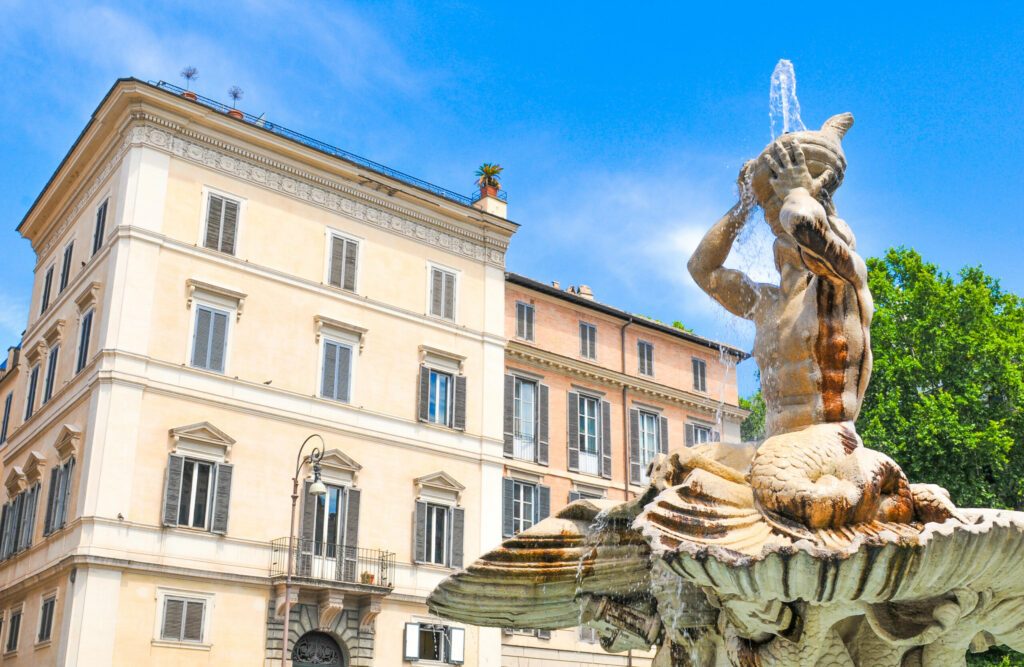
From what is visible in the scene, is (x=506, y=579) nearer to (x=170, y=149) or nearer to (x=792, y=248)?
(x=792, y=248)

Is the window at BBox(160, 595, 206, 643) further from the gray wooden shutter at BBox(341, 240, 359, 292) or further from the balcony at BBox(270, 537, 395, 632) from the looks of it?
the gray wooden shutter at BBox(341, 240, 359, 292)

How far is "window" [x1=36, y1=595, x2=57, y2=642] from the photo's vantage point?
74.9ft

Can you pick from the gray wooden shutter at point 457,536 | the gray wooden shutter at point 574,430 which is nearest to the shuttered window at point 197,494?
the gray wooden shutter at point 457,536

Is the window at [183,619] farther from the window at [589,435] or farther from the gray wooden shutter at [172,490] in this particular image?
the window at [589,435]

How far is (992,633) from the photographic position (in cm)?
590

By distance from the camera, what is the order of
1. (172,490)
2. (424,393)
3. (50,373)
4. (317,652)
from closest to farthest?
(172,490) → (317,652) → (50,373) → (424,393)

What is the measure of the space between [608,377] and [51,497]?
50.3 feet

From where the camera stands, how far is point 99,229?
26.0 m

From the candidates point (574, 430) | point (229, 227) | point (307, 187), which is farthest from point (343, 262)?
point (574, 430)

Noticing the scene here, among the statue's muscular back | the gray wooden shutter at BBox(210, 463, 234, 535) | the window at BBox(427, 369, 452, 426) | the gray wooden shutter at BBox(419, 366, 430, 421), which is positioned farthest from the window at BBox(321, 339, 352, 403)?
the statue's muscular back

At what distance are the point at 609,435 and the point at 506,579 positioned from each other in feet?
84.0

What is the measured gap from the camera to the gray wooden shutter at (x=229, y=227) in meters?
25.7

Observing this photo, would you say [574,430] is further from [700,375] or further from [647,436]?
[700,375]

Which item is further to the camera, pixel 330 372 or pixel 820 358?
pixel 330 372
